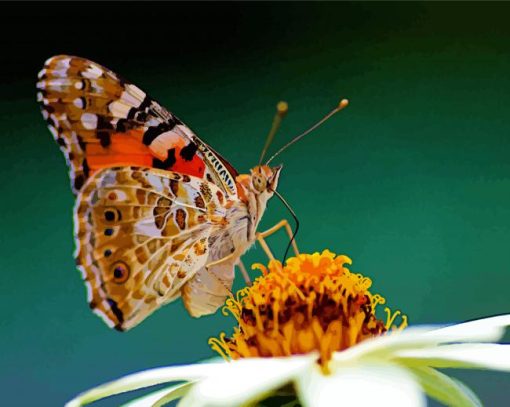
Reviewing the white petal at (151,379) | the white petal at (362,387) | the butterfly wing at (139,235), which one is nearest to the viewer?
the white petal at (362,387)

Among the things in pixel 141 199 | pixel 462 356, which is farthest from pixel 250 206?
pixel 462 356

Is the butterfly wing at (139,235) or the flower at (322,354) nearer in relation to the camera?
the flower at (322,354)

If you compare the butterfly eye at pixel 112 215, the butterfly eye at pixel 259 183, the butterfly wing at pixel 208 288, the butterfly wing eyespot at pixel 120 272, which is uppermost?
the butterfly eye at pixel 112 215

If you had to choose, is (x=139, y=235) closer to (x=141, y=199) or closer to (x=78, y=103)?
(x=141, y=199)

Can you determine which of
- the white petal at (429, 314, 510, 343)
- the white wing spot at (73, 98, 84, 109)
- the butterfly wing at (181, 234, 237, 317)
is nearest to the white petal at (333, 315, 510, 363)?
the white petal at (429, 314, 510, 343)

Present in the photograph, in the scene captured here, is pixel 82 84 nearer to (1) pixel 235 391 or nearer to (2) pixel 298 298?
(2) pixel 298 298

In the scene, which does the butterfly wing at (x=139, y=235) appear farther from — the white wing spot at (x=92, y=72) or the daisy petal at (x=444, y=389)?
the daisy petal at (x=444, y=389)

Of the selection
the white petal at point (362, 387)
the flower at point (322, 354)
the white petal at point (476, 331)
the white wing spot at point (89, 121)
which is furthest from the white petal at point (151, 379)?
the white wing spot at point (89, 121)
